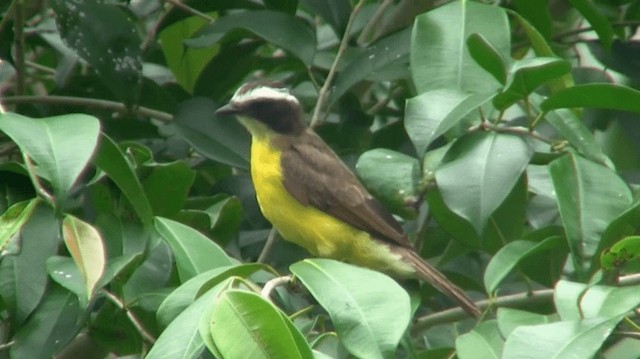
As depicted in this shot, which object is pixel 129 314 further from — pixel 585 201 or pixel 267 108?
pixel 267 108

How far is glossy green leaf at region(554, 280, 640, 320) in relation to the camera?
90.8 inches

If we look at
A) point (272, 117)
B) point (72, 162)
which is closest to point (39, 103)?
point (272, 117)

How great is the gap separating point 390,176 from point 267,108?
52.6 inches

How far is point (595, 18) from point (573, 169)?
86 cm

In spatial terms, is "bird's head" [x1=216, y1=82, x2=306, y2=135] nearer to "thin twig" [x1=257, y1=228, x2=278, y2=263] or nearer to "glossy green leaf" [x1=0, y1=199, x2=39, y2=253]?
→ "thin twig" [x1=257, y1=228, x2=278, y2=263]

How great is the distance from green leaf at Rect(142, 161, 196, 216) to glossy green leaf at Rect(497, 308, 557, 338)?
959 mm

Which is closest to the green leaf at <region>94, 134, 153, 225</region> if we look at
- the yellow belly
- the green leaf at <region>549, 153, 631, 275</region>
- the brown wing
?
the green leaf at <region>549, 153, 631, 275</region>

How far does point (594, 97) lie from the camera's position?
2.79 metres

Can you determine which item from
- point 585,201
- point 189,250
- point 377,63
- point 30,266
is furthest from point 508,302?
point 30,266

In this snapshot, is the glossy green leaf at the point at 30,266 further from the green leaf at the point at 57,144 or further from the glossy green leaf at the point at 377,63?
the glossy green leaf at the point at 377,63

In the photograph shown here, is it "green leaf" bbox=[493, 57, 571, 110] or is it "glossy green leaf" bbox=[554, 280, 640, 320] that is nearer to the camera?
"glossy green leaf" bbox=[554, 280, 640, 320]

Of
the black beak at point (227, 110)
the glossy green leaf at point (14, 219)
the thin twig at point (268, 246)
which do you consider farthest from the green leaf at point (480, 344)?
the black beak at point (227, 110)

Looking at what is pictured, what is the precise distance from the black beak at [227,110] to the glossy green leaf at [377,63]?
0.34 m

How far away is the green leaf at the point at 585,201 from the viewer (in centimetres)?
271
